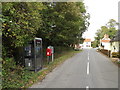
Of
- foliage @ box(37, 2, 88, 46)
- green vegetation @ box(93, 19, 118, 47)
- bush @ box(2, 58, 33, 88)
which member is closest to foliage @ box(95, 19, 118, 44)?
green vegetation @ box(93, 19, 118, 47)

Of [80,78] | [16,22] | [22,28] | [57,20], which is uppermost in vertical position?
[57,20]

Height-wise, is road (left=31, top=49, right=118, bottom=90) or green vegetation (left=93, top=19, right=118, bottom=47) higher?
green vegetation (left=93, top=19, right=118, bottom=47)

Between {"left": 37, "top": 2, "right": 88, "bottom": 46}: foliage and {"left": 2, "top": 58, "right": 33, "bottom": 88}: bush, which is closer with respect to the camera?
{"left": 2, "top": 58, "right": 33, "bottom": 88}: bush

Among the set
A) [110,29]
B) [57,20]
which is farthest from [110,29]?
[57,20]

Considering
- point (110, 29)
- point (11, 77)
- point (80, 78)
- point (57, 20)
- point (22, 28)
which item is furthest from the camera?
point (110, 29)

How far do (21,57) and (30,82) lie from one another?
8.77 ft

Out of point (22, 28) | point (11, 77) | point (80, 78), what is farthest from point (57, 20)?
point (11, 77)

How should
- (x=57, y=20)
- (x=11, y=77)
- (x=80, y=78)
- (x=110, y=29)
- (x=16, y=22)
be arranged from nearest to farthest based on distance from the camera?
(x=11, y=77), (x=16, y=22), (x=80, y=78), (x=57, y=20), (x=110, y=29)

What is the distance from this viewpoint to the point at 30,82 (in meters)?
7.15

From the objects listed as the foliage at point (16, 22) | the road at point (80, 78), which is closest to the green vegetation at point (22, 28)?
the foliage at point (16, 22)

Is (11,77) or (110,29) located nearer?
(11,77)

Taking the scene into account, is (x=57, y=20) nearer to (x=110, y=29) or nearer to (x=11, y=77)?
(x=11, y=77)

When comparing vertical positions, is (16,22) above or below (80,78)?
above

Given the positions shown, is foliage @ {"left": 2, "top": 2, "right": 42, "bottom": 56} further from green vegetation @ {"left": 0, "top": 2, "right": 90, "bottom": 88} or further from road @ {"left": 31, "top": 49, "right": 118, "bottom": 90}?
road @ {"left": 31, "top": 49, "right": 118, "bottom": 90}
